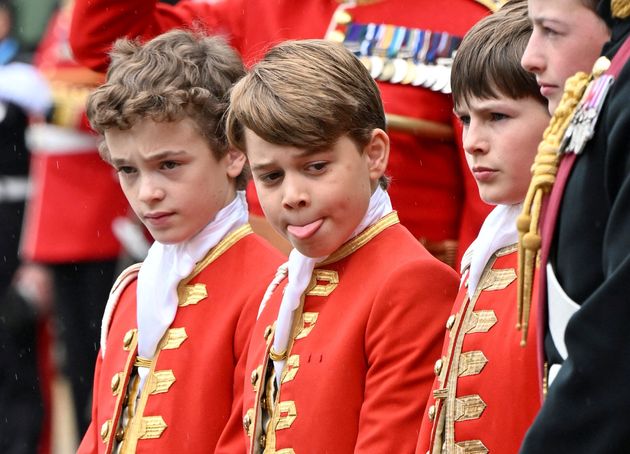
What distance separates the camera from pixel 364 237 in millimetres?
3818

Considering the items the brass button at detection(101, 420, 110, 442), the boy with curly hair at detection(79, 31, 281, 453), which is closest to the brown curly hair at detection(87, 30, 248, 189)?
the boy with curly hair at detection(79, 31, 281, 453)

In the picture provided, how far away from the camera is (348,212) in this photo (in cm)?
374

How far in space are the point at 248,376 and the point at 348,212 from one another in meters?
0.54

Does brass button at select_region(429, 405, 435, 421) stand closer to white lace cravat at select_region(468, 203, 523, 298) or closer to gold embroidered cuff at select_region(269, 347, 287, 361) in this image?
white lace cravat at select_region(468, 203, 523, 298)

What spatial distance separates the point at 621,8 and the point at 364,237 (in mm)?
1286

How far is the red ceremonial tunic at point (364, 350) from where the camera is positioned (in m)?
3.59

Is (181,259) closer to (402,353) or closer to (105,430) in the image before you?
(105,430)

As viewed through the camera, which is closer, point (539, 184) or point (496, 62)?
point (539, 184)

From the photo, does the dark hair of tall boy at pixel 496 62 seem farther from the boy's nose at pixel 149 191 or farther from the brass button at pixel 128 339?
the brass button at pixel 128 339

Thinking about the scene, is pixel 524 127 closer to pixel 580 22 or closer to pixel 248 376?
pixel 580 22

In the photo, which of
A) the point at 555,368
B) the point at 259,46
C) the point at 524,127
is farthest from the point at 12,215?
the point at 555,368

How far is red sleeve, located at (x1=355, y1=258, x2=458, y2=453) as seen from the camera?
3.57 m

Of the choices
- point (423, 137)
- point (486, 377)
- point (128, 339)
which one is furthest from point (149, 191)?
point (486, 377)

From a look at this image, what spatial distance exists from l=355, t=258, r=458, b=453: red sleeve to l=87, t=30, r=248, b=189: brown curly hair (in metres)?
0.84
